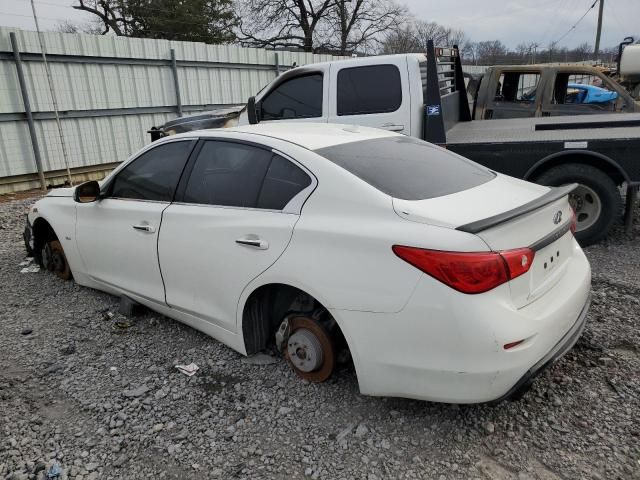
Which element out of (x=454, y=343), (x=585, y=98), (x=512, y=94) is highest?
(x=512, y=94)

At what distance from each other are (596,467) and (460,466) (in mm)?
625

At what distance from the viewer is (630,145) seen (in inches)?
196

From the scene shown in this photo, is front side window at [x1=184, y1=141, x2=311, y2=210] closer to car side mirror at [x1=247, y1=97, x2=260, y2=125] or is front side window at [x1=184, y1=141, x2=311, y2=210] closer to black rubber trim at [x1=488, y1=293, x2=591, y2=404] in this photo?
black rubber trim at [x1=488, y1=293, x2=591, y2=404]

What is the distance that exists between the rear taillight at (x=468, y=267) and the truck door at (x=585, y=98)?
724cm

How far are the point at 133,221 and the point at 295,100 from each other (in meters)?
3.41

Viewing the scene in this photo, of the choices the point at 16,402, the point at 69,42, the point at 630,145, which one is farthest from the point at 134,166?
the point at 69,42

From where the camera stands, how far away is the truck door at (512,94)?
8.82 meters

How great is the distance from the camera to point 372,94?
6094 mm

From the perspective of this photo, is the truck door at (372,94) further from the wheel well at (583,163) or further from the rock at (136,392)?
the rock at (136,392)

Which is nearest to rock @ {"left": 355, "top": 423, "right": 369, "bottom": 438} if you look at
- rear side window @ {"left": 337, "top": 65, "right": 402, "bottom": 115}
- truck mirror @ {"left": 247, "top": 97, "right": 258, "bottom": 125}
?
rear side window @ {"left": 337, "top": 65, "right": 402, "bottom": 115}

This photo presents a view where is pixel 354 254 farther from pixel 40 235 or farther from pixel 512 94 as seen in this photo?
pixel 512 94

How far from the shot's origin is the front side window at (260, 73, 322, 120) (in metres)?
6.34

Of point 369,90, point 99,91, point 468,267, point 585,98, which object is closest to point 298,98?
point 369,90

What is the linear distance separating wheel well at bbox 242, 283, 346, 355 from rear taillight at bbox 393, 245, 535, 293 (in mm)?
828
